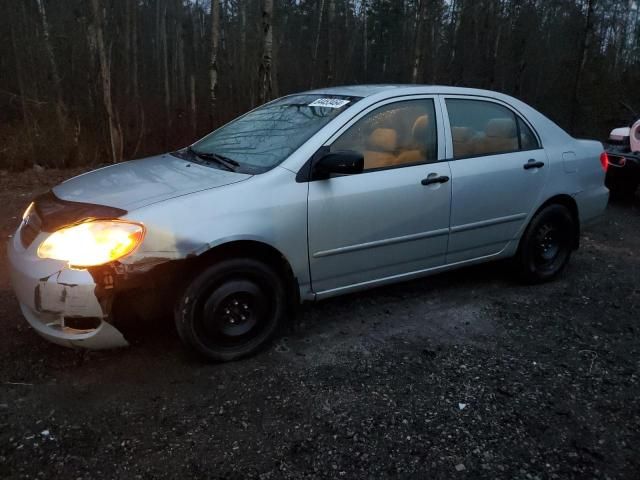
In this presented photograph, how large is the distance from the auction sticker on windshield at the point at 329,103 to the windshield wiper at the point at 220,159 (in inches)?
31.1

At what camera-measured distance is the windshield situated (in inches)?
137

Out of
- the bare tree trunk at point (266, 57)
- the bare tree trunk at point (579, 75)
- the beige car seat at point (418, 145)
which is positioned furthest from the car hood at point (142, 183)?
the bare tree trunk at point (579, 75)

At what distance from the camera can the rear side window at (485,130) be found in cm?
406

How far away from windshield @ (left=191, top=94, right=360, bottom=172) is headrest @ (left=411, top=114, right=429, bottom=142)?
502 millimetres

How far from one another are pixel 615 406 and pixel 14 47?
1859 cm

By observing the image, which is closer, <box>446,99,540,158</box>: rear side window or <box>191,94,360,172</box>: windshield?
<box>191,94,360,172</box>: windshield

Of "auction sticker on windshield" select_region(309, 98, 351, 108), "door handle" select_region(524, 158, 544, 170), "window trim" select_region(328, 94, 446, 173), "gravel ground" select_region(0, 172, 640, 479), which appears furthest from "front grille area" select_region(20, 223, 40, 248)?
"door handle" select_region(524, 158, 544, 170)

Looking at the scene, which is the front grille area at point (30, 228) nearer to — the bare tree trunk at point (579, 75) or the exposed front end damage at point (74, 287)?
the exposed front end damage at point (74, 287)

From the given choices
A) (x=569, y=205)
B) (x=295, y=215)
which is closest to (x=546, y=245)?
(x=569, y=205)

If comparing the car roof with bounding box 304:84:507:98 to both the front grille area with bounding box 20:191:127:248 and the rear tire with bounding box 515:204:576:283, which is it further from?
the front grille area with bounding box 20:191:127:248

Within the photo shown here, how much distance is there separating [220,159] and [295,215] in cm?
80

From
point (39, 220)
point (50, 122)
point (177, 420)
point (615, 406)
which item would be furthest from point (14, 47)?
point (615, 406)

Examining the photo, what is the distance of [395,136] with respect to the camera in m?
3.78

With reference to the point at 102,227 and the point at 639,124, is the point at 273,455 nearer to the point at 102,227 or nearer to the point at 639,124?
the point at 102,227
